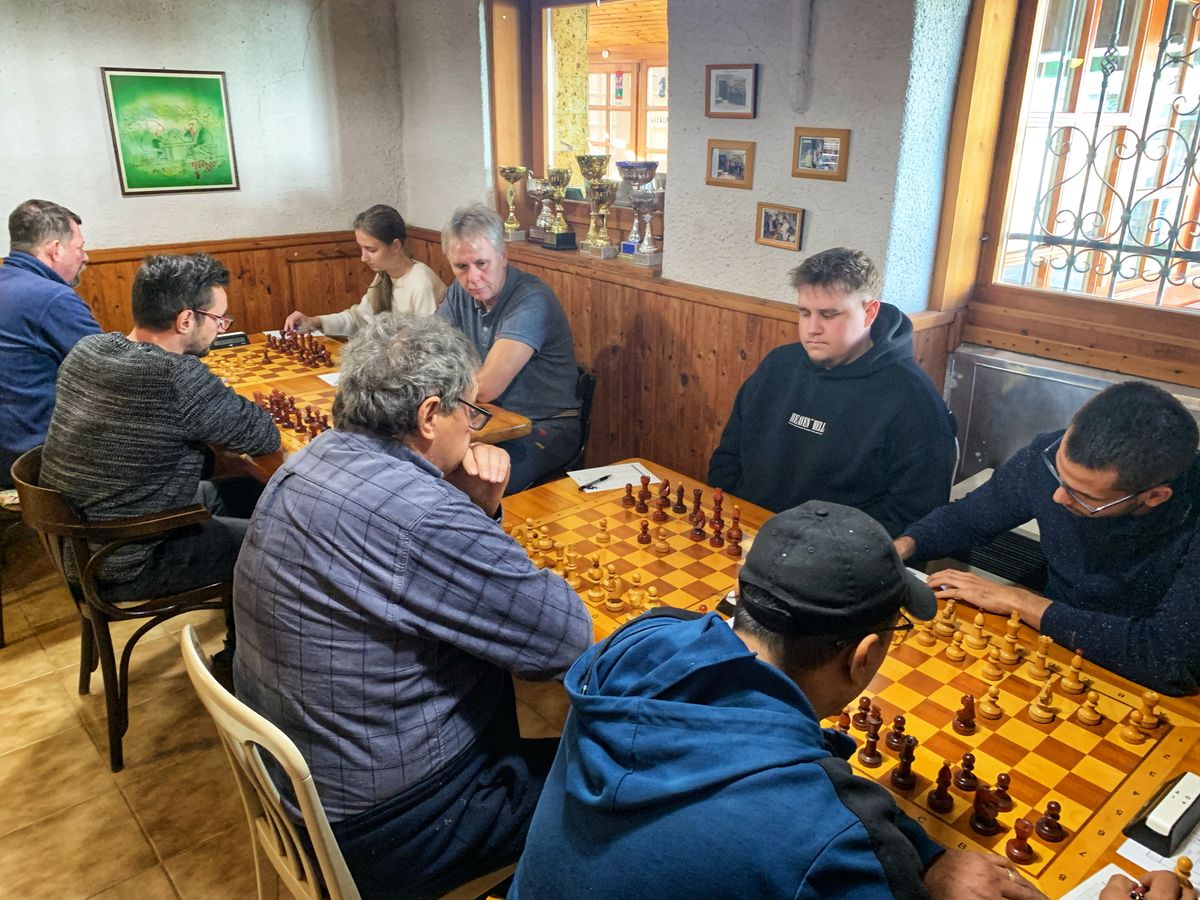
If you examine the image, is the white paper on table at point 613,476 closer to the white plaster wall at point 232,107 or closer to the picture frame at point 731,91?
the picture frame at point 731,91

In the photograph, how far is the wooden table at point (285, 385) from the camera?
9.60 ft

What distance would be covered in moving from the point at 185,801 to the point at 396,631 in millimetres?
1453

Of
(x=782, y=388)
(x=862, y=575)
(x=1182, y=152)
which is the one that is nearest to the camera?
(x=862, y=575)

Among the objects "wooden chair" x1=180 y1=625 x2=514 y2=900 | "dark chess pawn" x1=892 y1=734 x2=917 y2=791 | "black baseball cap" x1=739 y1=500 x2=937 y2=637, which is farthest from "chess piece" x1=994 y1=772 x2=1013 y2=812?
"wooden chair" x1=180 y1=625 x2=514 y2=900

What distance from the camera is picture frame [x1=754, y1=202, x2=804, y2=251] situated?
3184 mm

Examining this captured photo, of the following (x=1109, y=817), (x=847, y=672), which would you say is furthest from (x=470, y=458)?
(x=1109, y=817)

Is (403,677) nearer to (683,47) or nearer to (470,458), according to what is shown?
(470,458)

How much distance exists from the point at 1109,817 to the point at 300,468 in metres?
1.48

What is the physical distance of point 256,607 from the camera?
1530 mm

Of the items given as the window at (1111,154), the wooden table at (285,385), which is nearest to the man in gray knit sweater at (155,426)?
the wooden table at (285,385)

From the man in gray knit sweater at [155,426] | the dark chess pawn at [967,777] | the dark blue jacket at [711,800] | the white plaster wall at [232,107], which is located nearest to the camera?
the dark blue jacket at [711,800]

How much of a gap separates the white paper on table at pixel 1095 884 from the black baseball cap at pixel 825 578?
1.57ft

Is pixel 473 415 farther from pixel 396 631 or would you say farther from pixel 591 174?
pixel 591 174

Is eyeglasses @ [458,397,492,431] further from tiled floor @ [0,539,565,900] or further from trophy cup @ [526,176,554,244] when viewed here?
trophy cup @ [526,176,554,244]
